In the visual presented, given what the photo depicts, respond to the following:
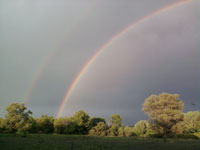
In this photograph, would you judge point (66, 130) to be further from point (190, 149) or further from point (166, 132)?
point (190, 149)

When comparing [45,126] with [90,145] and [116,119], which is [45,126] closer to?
[116,119]

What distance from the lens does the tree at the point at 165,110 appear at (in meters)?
54.6

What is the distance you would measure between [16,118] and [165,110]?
150 feet

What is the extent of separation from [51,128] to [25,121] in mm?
23601

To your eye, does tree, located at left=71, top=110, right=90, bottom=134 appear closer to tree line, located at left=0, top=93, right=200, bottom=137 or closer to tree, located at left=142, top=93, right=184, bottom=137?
tree line, located at left=0, top=93, right=200, bottom=137

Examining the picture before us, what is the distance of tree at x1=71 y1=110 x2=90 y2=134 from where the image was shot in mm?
86625

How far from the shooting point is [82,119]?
9000cm

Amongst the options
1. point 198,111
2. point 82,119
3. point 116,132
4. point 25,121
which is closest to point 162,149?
point 25,121

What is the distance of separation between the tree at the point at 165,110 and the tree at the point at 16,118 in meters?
38.1

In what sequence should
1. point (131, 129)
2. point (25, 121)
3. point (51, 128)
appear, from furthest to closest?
point (51, 128) → point (131, 129) → point (25, 121)

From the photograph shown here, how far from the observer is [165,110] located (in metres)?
54.6

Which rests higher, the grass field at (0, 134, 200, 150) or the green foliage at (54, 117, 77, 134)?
the green foliage at (54, 117, 77, 134)

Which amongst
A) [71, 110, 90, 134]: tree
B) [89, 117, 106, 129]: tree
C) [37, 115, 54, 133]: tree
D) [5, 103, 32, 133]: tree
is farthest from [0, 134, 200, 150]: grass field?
[89, 117, 106, 129]: tree

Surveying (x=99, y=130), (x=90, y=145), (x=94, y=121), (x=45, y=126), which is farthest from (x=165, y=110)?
(x=45, y=126)
